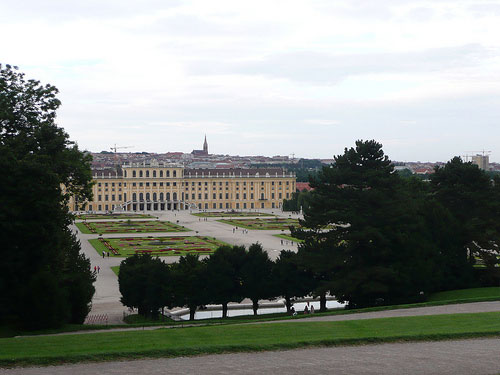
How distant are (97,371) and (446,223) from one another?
2085 cm

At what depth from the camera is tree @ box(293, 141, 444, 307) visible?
24406 millimetres

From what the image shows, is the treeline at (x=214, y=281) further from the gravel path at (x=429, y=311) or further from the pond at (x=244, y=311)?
the gravel path at (x=429, y=311)

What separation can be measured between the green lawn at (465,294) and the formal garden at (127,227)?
45.2 m

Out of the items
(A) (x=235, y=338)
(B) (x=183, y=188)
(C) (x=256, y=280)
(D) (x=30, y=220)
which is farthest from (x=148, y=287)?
(B) (x=183, y=188)

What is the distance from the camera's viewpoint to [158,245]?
173 feet

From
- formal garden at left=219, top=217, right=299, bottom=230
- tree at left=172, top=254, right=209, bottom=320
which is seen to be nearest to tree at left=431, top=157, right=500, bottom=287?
tree at left=172, top=254, right=209, bottom=320

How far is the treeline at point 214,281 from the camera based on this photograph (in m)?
25.7

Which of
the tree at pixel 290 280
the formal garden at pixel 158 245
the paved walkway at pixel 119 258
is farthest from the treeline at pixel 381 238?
the formal garden at pixel 158 245

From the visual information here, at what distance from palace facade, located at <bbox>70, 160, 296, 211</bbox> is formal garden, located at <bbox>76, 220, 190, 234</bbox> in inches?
1304

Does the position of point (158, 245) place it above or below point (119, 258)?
above

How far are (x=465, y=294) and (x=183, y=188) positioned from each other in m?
95.6

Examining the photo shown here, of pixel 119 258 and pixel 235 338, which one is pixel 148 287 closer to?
pixel 235 338

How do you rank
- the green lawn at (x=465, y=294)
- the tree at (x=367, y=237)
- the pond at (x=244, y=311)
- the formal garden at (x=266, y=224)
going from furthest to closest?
1. the formal garden at (x=266, y=224)
2. the pond at (x=244, y=311)
3. the tree at (x=367, y=237)
4. the green lawn at (x=465, y=294)

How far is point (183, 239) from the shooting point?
2276 inches
